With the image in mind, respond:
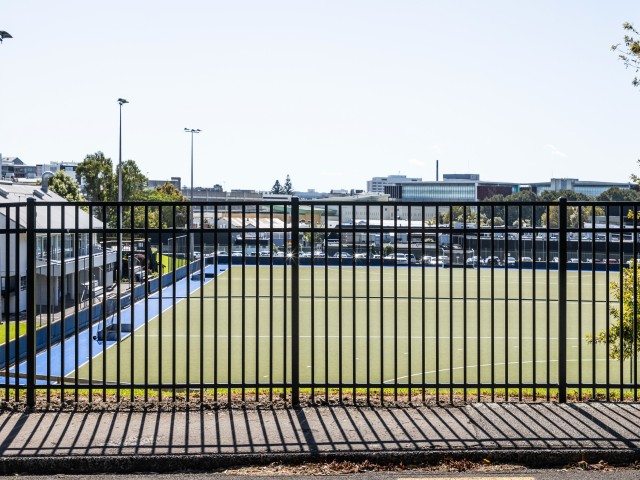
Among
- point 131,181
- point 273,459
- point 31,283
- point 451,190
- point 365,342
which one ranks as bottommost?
point 365,342

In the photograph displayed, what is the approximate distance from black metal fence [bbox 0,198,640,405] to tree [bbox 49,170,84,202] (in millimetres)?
14360

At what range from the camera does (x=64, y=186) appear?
70188 millimetres

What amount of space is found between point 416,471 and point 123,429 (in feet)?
6.87

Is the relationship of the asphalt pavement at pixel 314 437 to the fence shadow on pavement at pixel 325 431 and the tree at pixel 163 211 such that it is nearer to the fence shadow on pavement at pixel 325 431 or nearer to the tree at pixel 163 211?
the fence shadow on pavement at pixel 325 431

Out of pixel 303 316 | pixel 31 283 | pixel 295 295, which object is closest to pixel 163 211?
pixel 303 316

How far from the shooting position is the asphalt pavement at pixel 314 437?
506cm

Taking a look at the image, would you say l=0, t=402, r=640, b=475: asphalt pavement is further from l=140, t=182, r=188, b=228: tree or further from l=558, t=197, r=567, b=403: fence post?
l=140, t=182, r=188, b=228: tree

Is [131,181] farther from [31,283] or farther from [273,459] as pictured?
[273,459]

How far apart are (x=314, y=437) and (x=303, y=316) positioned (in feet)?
132

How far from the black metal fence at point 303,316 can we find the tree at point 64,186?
1436 centimetres

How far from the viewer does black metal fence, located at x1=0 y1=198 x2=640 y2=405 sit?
20.8 feet

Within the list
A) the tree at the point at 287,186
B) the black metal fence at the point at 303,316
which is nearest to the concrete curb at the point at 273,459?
the black metal fence at the point at 303,316

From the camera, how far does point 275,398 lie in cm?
667

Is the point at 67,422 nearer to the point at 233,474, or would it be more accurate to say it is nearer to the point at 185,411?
the point at 185,411
